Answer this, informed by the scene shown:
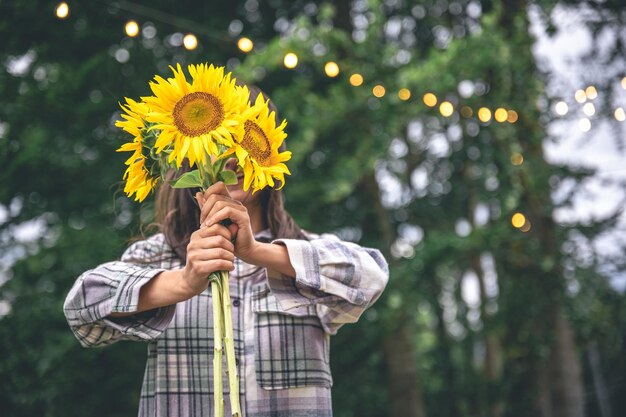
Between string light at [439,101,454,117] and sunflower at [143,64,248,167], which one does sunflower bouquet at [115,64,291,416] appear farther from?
string light at [439,101,454,117]

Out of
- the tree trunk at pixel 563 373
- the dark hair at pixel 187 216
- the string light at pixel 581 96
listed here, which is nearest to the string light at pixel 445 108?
the string light at pixel 581 96

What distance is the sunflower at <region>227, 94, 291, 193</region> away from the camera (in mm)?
1419

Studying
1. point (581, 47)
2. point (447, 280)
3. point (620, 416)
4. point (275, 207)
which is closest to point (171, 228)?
point (275, 207)

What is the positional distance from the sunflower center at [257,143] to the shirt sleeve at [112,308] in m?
0.35

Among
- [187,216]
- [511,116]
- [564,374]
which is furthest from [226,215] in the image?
[564,374]

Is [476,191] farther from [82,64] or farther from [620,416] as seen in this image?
[620,416]

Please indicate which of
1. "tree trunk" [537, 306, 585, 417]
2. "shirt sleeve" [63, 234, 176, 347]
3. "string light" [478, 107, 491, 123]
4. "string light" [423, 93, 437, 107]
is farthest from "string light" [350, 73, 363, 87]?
"shirt sleeve" [63, 234, 176, 347]

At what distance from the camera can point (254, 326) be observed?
66.2 inches

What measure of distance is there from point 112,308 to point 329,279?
0.47m

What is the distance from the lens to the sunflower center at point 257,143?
1441 millimetres

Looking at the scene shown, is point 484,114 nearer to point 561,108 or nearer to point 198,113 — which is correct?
point 561,108

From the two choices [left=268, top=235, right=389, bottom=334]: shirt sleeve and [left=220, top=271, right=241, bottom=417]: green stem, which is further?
[left=268, top=235, right=389, bottom=334]: shirt sleeve

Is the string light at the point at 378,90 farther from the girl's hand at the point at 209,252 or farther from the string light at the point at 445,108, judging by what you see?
the girl's hand at the point at 209,252

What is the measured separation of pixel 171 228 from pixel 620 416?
13.5m
